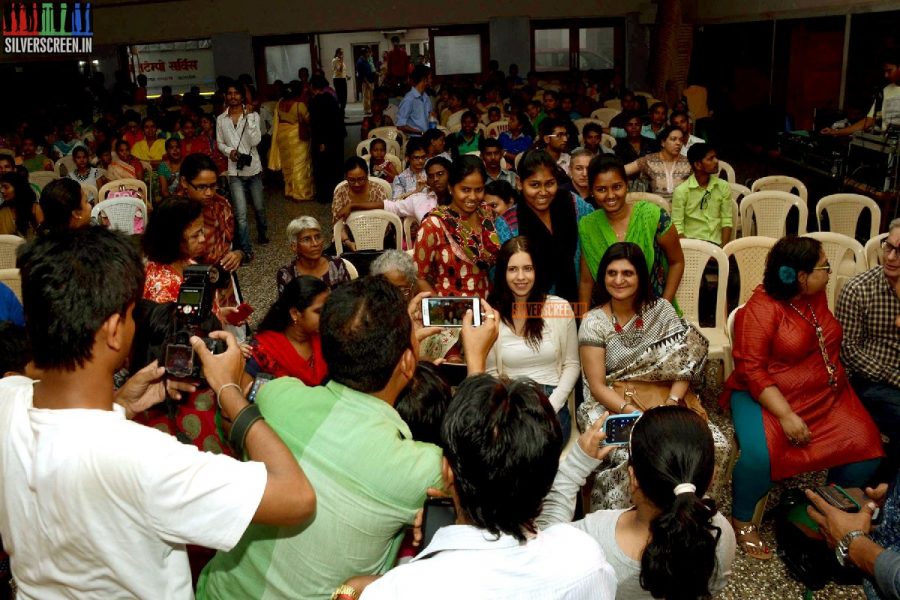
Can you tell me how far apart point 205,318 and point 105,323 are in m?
0.55

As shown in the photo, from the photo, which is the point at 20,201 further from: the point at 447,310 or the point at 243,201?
the point at 447,310

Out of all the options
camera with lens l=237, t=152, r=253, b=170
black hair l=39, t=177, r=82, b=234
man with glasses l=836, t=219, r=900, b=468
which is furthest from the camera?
camera with lens l=237, t=152, r=253, b=170

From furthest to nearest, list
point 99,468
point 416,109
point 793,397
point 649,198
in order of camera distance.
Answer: point 416,109 < point 649,198 < point 793,397 < point 99,468

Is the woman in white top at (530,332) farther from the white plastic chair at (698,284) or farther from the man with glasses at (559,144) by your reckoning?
the man with glasses at (559,144)

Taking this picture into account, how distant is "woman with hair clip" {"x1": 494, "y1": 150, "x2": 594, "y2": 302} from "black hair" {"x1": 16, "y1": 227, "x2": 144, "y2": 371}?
2136 mm

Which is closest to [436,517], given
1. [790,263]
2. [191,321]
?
[191,321]

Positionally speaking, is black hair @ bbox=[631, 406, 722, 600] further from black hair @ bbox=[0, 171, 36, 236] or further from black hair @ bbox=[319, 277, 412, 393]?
black hair @ bbox=[0, 171, 36, 236]

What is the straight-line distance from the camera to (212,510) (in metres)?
1.16

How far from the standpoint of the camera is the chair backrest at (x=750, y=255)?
150 inches

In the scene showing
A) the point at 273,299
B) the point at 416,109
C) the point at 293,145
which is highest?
the point at 416,109

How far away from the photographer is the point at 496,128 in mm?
8414

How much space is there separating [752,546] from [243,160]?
5.18 m

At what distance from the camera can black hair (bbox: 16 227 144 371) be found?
1191 millimetres

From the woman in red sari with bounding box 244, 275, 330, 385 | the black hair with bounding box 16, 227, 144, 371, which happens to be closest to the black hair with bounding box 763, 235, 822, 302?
the woman in red sari with bounding box 244, 275, 330, 385
